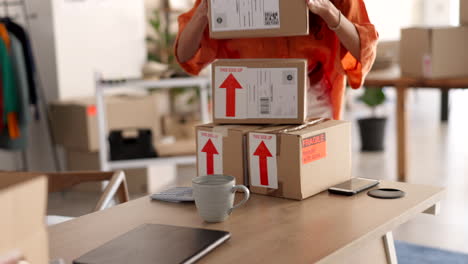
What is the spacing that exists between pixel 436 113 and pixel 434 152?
248cm

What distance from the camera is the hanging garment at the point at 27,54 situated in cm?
423

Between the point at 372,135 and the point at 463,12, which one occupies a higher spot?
the point at 463,12

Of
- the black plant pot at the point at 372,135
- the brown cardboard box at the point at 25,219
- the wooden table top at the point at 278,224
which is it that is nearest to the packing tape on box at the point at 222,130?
the wooden table top at the point at 278,224

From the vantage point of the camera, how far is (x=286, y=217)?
1289 millimetres

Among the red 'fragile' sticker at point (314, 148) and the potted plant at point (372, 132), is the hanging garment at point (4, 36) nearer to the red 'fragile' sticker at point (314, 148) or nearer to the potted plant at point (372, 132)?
the potted plant at point (372, 132)

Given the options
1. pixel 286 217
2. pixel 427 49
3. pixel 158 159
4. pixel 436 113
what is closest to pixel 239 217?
pixel 286 217

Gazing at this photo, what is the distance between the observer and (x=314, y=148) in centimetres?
142

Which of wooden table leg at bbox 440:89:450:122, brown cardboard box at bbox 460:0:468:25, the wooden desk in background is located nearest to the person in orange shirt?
brown cardboard box at bbox 460:0:468:25

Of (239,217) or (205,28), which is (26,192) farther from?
(205,28)

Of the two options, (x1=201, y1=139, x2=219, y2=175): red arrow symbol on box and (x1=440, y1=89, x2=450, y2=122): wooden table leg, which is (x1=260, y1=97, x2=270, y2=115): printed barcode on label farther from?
(x1=440, y1=89, x2=450, y2=122): wooden table leg

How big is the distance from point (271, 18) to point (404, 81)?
2.84 metres

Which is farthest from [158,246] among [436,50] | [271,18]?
[436,50]

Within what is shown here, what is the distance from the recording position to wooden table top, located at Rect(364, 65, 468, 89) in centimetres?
390

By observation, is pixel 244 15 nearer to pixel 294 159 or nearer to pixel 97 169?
pixel 294 159
